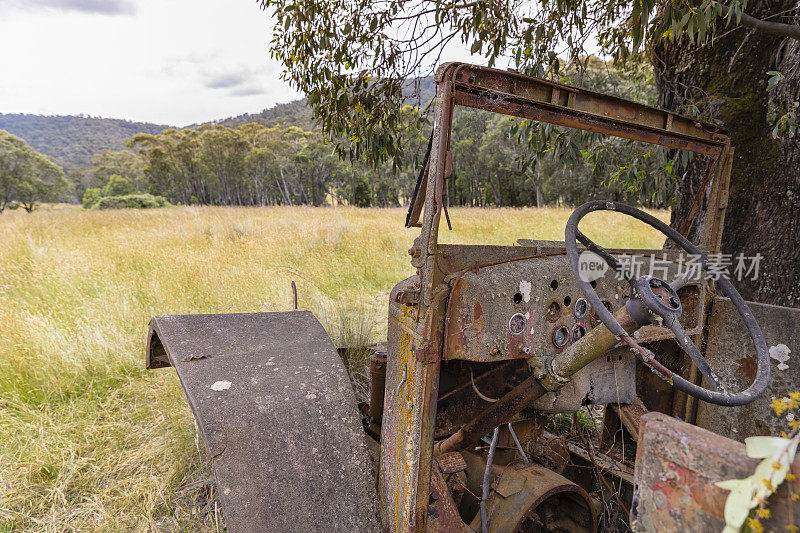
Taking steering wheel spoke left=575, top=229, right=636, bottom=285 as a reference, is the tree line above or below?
above

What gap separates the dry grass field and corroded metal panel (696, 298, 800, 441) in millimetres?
2595

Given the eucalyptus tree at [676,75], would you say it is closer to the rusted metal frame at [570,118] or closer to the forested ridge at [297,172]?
the rusted metal frame at [570,118]

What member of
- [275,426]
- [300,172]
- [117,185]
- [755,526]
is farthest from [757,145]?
[117,185]

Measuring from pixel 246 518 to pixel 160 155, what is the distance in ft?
158

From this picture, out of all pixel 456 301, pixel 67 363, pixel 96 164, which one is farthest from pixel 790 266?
pixel 96 164

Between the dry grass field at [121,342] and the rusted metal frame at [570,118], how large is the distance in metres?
2.19

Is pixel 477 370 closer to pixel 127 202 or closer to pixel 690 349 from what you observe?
pixel 690 349

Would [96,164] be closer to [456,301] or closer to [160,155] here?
[160,155]

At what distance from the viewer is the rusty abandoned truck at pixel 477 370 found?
1473mm

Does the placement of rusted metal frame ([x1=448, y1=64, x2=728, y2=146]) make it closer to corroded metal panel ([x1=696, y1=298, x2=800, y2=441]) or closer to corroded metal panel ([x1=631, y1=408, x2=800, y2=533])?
corroded metal panel ([x1=696, y1=298, x2=800, y2=441])

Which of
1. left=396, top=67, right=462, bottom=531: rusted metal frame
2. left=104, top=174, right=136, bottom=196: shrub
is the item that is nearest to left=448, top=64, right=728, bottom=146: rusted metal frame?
left=396, top=67, right=462, bottom=531: rusted metal frame

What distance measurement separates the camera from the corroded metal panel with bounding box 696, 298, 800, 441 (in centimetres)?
207

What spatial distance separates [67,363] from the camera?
3428 mm

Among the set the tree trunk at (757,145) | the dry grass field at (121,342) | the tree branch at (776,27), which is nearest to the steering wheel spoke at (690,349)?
the dry grass field at (121,342)
